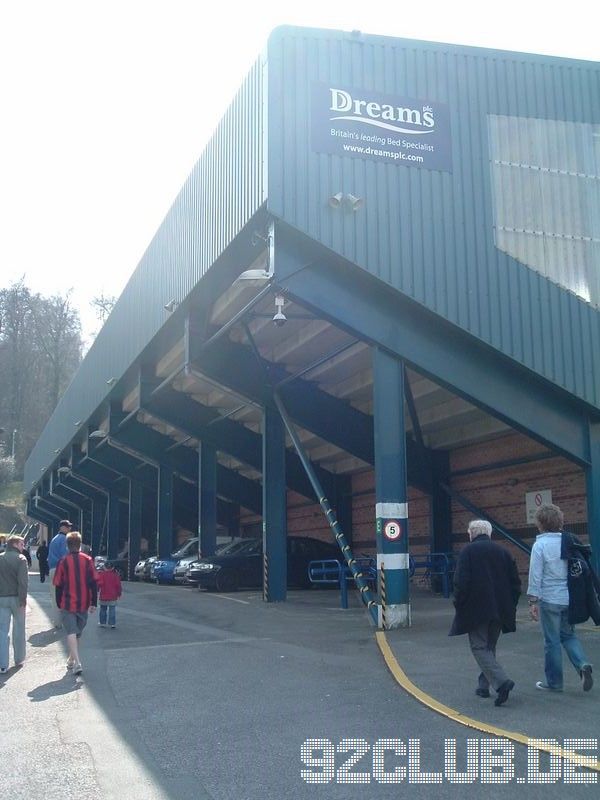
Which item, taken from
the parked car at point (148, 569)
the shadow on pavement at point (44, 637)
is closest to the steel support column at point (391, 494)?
the shadow on pavement at point (44, 637)

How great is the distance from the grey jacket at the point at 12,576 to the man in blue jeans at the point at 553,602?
645cm

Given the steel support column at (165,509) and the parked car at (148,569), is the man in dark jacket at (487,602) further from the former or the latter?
the steel support column at (165,509)

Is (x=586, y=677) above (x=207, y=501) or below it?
below

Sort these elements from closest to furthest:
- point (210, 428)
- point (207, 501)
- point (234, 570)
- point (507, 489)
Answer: point (507, 489) < point (234, 570) < point (210, 428) < point (207, 501)

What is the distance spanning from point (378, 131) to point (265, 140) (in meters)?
2.02

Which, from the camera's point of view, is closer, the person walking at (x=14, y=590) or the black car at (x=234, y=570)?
the person walking at (x=14, y=590)

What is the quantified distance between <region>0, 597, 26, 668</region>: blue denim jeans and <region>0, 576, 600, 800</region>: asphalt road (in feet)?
0.72

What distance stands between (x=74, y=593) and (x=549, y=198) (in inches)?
442

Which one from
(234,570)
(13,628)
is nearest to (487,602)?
(13,628)

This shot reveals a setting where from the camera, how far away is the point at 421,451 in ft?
71.8

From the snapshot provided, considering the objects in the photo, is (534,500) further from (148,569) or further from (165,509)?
(165,509)

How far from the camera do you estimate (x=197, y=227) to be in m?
19.2

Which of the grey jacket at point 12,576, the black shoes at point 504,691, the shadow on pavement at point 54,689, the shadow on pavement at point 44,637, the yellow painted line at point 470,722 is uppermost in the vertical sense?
the grey jacket at point 12,576

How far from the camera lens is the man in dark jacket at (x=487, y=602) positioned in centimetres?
770
